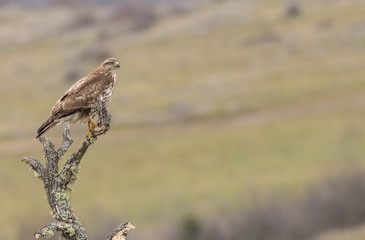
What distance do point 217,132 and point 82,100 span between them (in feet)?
161

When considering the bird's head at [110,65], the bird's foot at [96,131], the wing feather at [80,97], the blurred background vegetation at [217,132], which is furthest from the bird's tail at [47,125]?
the blurred background vegetation at [217,132]

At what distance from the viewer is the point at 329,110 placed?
6544 cm

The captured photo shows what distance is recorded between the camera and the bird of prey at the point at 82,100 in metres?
13.5

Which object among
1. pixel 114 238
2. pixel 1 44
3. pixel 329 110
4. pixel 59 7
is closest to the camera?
pixel 114 238

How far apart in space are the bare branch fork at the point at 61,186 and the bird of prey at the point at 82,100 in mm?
1279

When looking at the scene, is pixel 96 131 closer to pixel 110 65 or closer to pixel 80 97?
pixel 80 97

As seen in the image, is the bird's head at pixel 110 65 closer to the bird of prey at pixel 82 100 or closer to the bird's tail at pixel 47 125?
the bird of prey at pixel 82 100

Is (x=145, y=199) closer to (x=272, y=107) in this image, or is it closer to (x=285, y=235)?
(x=285, y=235)

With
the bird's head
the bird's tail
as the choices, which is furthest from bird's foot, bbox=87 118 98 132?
the bird's head

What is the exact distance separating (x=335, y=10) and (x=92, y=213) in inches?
2830

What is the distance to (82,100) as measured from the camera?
13.7 metres

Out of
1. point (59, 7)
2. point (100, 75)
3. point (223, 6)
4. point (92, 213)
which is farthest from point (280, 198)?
point (59, 7)

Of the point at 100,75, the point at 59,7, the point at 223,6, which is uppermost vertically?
the point at 59,7

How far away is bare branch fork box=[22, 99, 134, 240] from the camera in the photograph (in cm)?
1150
